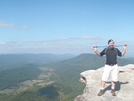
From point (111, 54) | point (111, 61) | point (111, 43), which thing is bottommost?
point (111, 61)

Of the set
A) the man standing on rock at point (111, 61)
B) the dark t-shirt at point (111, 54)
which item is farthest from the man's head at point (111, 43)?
the dark t-shirt at point (111, 54)

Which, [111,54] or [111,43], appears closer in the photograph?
[111,43]

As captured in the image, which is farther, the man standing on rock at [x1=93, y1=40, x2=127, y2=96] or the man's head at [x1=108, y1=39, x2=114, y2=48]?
the man standing on rock at [x1=93, y1=40, x2=127, y2=96]

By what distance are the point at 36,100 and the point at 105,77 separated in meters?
120

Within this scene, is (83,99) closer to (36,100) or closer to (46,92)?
(36,100)

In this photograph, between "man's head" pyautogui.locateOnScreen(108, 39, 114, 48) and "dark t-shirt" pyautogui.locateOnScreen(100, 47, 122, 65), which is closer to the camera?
"man's head" pyautogui.locateOnScreen(108, 39, 114, 48)

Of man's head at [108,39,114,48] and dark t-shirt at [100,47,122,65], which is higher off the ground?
man's head at [108,39,114,48]

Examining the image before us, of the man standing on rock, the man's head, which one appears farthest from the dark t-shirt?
the man's head

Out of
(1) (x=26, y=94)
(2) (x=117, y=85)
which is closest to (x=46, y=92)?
(1) (x=26, y=94)

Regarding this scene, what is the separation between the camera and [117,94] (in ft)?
31.1

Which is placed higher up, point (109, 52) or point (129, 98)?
point (109, 52)

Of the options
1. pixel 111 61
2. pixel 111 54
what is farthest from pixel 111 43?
pixel 111 61

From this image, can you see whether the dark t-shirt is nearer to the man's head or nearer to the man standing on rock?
the man standing on rock

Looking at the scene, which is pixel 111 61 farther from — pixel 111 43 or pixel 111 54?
pixel 111 43
